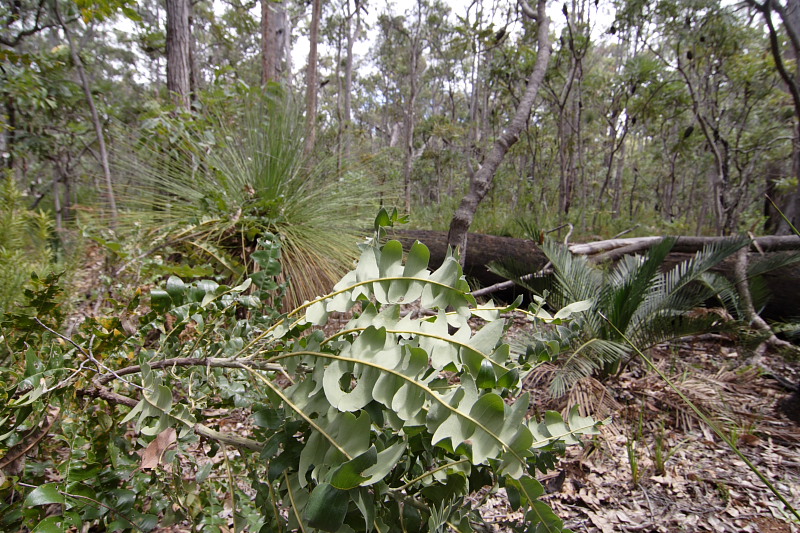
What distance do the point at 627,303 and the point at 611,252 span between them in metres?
1.52

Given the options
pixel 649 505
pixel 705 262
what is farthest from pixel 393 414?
pixel 705 262

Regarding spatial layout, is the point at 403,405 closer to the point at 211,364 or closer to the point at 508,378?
the point at 508,378

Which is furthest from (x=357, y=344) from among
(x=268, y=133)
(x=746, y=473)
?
(x=268, y=133)

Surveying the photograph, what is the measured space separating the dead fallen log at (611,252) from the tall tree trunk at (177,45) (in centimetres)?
210

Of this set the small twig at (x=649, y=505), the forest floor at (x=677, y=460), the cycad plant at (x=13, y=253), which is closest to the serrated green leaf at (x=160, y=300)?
the cycad plant at (x=13, y=253)

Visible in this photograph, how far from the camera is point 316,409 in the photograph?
1.49 ft

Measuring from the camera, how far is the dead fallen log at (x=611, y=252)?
3074 millimetres

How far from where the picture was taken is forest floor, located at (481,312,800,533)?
4.70 ft

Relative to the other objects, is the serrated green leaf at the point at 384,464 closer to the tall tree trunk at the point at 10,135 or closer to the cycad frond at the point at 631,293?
the cycad frond at the point at 631,293

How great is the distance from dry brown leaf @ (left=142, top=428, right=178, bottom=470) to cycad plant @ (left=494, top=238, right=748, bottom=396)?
1711mm

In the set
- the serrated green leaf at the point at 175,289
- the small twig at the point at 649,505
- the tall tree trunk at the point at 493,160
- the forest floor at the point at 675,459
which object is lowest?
the small twig at the point at 649,505

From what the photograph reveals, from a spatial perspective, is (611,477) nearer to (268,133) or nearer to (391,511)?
(391,511)

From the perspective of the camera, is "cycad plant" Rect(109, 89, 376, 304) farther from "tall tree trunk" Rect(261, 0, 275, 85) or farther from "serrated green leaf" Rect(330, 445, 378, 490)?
"tall tree trunk" Rect(261, 0, 275, 85)

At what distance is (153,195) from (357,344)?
7.45 ft
